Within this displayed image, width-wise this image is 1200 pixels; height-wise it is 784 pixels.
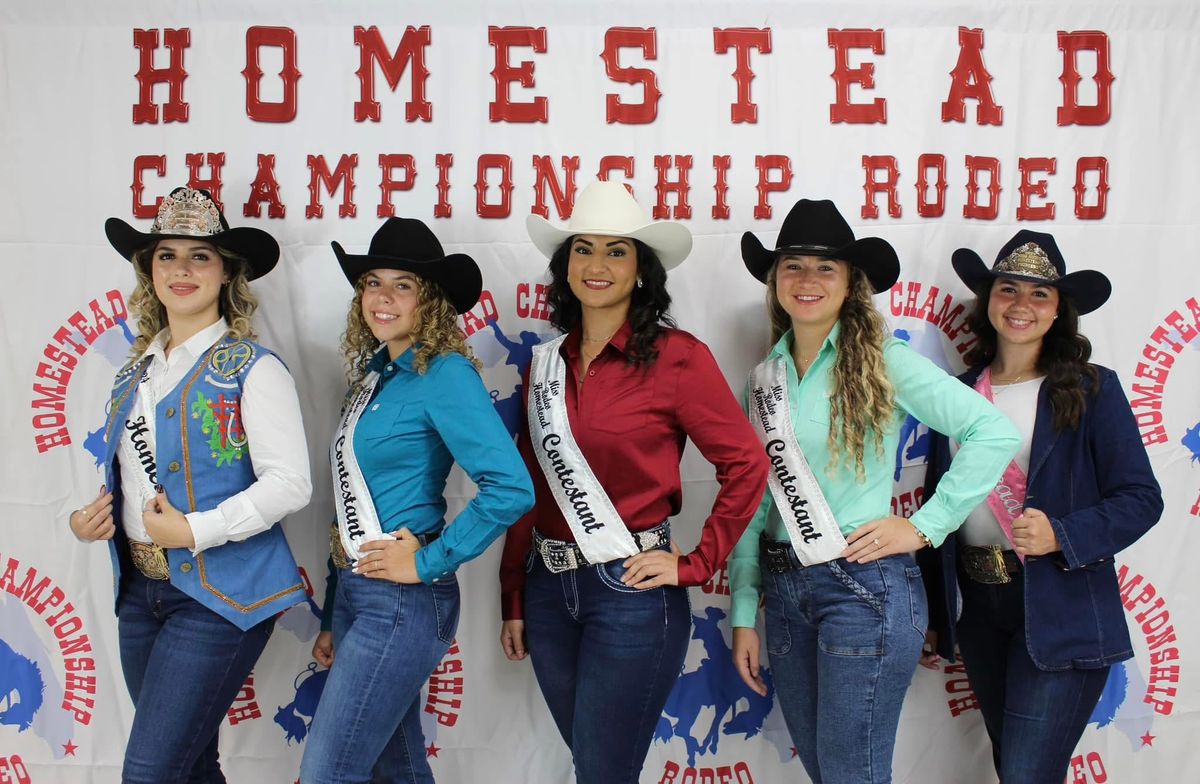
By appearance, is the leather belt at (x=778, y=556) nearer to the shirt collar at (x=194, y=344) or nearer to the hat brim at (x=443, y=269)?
the hat brim at (x=443, y=269)

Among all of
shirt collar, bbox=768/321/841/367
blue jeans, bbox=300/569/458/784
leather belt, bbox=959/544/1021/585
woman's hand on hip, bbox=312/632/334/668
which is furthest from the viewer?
woman's hand on hip, bbox=312/632/334/668

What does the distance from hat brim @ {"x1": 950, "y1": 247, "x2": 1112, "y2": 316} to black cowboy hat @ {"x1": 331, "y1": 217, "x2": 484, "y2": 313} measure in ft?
4.09

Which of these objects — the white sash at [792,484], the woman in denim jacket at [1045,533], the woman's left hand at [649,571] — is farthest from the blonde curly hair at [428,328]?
the woman in denim jacket at [1045,533]

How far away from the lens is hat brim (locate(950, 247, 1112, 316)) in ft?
6.82

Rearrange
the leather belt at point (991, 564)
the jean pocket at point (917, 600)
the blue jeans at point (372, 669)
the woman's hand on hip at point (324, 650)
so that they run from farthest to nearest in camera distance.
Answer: the woman's hand on hip at point (324, 650) → the leather belt at point (991, 564) → the jean pocket at point (917, 600) → the blue jeans at point (372, 669)

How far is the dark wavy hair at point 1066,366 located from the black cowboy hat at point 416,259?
4.41 ft

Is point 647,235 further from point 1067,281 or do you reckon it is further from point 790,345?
point 1067,281

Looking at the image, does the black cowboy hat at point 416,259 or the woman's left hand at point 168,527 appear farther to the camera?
the black cowboy hat at point 416,259

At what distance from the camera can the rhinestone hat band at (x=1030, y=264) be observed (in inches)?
83.0

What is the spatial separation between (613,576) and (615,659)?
6.6 inches

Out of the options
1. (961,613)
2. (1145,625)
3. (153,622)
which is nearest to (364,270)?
(153,622)

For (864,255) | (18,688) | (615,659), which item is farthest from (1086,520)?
(18,688)

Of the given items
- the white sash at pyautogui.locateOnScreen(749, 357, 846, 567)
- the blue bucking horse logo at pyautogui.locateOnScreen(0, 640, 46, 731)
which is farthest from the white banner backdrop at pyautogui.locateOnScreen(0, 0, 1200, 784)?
the white sash at pyautogui.locateOnScreen(749, 357, 846, 567)

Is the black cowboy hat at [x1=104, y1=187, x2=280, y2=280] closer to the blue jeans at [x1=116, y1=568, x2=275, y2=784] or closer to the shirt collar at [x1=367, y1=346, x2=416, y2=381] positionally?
the shirt collar at [x1=367, y1=346, x2=416, y2=381]
